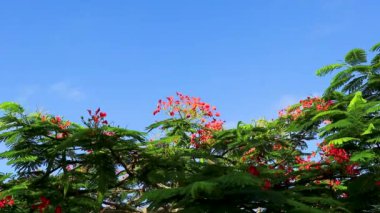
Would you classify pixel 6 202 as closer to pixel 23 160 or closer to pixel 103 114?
pixel 23 160

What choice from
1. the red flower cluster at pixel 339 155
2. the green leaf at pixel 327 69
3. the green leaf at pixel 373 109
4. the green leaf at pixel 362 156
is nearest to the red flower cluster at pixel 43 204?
the red flower cluster at pixel 339 155

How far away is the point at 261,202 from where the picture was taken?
5.35 meters

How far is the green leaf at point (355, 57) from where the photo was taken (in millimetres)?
11102

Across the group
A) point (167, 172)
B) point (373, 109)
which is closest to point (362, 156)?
point (373, 109)

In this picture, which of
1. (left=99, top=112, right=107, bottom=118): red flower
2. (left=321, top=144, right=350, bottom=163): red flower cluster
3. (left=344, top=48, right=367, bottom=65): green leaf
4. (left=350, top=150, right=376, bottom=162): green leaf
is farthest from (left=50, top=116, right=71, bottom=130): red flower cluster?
(left=344, top=48, right=367, bottom=65): green leaf

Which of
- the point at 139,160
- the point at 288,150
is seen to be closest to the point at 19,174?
the point at 139,160

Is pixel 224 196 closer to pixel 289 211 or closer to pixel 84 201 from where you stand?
pixel 289 211

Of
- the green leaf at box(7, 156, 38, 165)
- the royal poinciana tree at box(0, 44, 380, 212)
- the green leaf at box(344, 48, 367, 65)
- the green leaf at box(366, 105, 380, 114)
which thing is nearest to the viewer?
the royal poinciana tree at box(0, 44, 380, 212)

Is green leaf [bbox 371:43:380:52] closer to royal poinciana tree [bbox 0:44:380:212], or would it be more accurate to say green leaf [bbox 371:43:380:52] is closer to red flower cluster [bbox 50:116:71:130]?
royal poinciana tree [bbox 0:44:380:212]

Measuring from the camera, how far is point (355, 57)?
1122 centimetres

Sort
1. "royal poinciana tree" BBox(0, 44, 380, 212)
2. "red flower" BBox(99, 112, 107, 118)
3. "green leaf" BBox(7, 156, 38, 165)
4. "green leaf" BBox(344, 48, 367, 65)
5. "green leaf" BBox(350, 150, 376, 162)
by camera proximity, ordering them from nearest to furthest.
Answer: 1. "royal poinciana tree" BBox(0, 44, 380, 212)
2. "red flower" BBox(99, 112, 107, 118)
3. "green leaf" BBox(7, 156, 38, 165)
4. "green leaf" BBox(350, 150, 376, 162)
5. "green leaf" BBox(344, 48, 367, 65)

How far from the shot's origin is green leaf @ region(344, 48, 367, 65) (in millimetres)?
11102

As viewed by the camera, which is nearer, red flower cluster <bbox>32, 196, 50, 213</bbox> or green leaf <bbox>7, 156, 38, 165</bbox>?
green leaf <bbox>7, 156, 38, 165</bbox>

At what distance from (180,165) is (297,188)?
1.62 m
